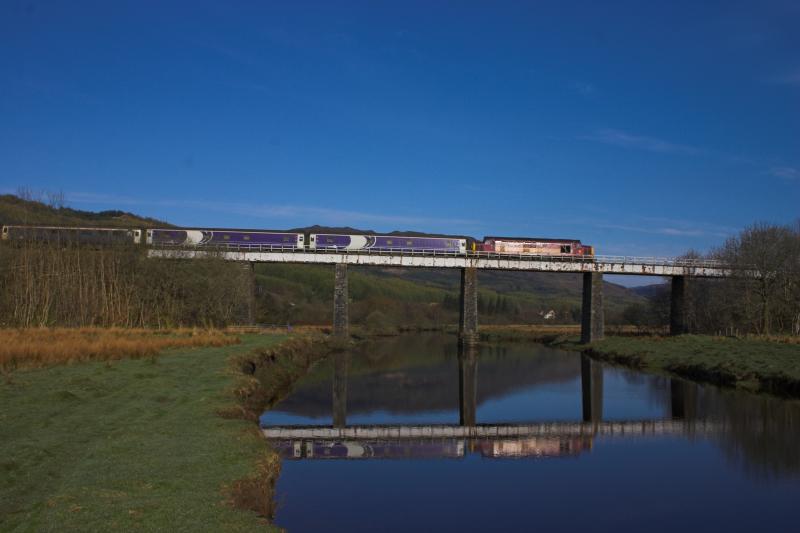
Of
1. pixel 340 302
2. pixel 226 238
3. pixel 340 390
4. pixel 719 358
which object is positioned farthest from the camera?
pixel 226 238

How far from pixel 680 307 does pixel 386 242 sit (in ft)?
100

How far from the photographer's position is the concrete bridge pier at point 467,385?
27.4 m

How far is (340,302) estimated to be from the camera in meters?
59.9

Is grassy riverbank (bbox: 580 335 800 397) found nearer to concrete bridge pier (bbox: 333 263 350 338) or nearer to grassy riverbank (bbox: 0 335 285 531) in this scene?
concrete bridge pier (bbox: 333 263 350 338)

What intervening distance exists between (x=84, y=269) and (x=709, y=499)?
1749 inches

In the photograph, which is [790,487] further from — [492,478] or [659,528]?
[492,478]

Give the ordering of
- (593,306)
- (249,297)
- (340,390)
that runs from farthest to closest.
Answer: (593,306)
(249,297)
(340,390)

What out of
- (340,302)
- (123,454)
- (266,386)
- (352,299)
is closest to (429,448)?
(123,454)

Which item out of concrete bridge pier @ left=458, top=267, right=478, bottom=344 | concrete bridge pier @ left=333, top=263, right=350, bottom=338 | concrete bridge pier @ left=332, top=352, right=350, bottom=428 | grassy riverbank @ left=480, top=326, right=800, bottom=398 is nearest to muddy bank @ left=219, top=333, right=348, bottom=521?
concrete bridge pier @ left=333, top=263, right=350, bottom=338

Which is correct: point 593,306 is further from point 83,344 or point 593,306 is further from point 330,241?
point 83,344

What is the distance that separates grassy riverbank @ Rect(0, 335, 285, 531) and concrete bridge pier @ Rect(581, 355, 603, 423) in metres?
15.2

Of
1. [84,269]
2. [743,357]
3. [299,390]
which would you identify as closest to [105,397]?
[299,390]

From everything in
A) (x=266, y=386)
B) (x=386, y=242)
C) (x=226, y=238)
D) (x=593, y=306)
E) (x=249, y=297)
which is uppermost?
(x=386, y=242)

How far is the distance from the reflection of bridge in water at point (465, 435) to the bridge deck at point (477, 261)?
1304 inches
